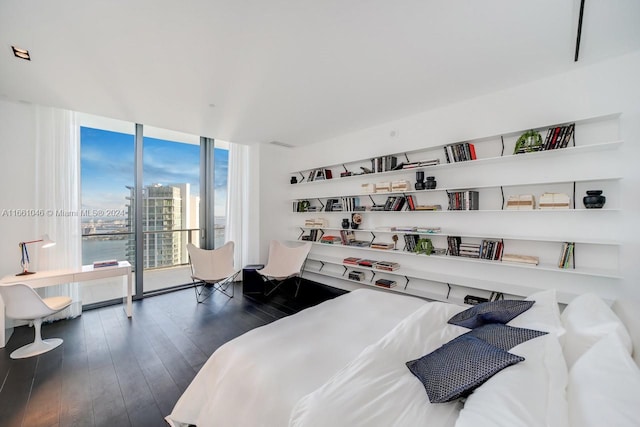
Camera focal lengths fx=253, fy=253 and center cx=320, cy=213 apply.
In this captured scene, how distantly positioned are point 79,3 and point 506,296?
437cm

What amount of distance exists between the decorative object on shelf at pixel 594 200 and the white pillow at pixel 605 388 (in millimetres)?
1803

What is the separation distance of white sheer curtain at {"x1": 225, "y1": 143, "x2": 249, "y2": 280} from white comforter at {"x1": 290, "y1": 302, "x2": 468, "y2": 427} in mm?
4058

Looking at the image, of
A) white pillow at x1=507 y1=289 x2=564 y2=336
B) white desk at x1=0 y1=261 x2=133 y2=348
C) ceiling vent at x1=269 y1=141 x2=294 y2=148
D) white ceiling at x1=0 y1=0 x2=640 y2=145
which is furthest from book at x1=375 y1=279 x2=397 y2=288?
white desk at x1=0 y1=261 x2=133 y2=348

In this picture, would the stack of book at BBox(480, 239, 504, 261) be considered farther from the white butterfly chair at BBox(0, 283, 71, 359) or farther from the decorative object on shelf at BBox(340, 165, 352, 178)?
the white butterfly chair at BBox(0, 283, 71, 359)

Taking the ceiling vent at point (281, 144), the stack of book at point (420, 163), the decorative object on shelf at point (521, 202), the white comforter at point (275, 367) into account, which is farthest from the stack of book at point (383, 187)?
the ceiling vent at point (281, 144)

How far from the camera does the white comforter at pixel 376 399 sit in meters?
0.89

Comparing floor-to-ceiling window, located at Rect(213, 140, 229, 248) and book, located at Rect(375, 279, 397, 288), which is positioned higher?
floor-to-ceiling window, located at Rect(213, 140, 229, 248)

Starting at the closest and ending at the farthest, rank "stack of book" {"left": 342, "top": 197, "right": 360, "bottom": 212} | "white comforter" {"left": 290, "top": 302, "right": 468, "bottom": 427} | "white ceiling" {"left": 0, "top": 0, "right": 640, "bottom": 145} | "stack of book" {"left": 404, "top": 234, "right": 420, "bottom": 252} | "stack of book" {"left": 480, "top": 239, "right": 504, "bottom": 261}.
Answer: "white comforter" {"left": 290, "top": 302, "right": 468, "bottom": 427} < "white ceiling" {"left": 0, "top": 0, "right": 640, "bottom": 145} < "stack of book" {"left": 480, "top": 239, "right": 504, "bottom": 261} < "stack of book" {"left": 404, "top": 234, "right": 420, "bottom": 252} < "stack of book" {"left": 342, "top": 197, "right": 360, "bottom": 212}

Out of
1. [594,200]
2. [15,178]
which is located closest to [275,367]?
[594,200]

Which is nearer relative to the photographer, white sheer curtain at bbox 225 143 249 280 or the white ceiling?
the white ceiling

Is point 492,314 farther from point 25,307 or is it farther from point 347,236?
point 25,307

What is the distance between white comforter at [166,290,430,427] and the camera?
1112mm

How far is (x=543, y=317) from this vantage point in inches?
53.9

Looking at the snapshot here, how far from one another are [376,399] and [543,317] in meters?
1.08
